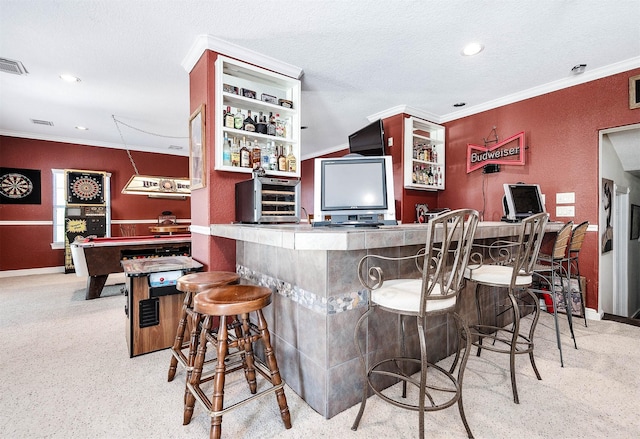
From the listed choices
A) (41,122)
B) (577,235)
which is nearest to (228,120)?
(577,235)

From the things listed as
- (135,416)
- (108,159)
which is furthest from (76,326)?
(108,159)

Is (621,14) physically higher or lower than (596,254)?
higher

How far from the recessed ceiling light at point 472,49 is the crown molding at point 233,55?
5.35 feet

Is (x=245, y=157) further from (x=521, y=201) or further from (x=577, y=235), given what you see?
(x=577, y=235)

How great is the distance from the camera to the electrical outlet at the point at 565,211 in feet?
11.1

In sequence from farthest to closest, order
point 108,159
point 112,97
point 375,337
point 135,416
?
1. point 108,159
2. point 112,97
3. point 375,337
4. point 135,416

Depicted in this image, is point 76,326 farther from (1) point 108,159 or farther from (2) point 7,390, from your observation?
(1) point 108,159

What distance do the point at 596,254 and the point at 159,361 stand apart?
440 centimetres

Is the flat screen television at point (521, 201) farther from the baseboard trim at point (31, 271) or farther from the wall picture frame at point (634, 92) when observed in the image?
the baseboard trim at point (31, 271)

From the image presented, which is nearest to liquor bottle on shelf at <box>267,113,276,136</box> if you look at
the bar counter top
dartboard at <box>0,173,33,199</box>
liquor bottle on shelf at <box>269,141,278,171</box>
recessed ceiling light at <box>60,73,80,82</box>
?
liquor bottle on shelf at <box>269,141,278,171</box>

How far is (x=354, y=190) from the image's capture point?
73.5 inches

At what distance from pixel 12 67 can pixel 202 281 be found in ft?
11.3

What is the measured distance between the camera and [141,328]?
7.74 feet


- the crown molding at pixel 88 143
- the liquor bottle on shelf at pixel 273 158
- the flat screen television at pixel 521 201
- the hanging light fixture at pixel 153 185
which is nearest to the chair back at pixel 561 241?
the flat screen television at pixel 521 201
